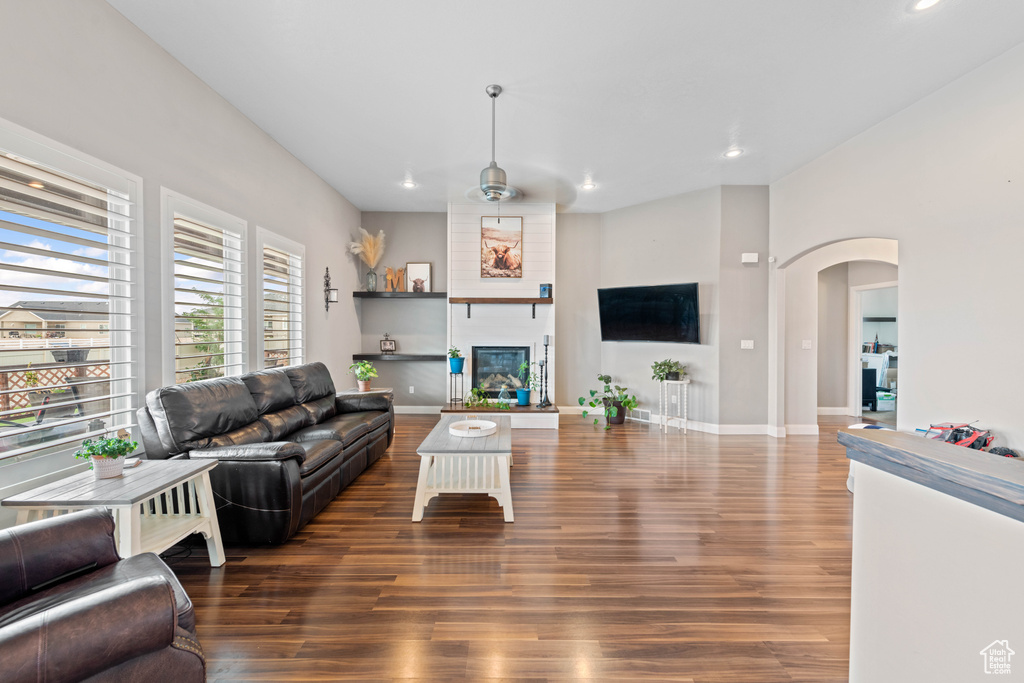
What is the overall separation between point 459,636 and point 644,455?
3239mm

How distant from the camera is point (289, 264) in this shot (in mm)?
4617

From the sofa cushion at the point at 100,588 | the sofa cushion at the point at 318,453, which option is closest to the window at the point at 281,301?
the sofa cushion at the point at 318,453

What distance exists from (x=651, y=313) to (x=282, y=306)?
459 cm

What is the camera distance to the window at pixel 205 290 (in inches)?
120

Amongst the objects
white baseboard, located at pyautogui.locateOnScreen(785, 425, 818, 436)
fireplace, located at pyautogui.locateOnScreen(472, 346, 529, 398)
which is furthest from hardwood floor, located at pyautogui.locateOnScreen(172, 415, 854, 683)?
fireplace, located at pyautogui.locateOnScreen(472, 346, 529, 398)

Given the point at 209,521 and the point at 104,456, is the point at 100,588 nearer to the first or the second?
the point at 104,456

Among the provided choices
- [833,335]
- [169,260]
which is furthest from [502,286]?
[833,335]

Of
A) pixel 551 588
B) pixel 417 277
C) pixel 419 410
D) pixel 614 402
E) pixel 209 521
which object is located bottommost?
pixel 551 588

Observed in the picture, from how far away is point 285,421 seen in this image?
360 centimetres

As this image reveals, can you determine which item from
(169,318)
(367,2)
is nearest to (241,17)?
(367,2)

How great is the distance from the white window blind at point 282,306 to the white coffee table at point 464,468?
6.86 ft

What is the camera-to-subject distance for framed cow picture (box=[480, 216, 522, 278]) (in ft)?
20.7

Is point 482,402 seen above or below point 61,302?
below

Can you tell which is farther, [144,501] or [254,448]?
[254,448]
